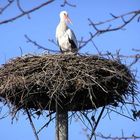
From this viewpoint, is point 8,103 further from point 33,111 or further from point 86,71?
point 86,71

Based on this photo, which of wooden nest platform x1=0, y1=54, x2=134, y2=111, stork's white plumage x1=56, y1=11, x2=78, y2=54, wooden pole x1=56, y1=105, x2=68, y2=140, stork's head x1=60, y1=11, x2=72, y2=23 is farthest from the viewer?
stork's head x1=60, y1=11, x2=72, y2=23

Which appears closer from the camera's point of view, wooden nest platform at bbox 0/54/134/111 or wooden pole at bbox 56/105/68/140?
wooden nest platform at bbox 0/54/134/111

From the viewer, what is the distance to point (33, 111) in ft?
19.3

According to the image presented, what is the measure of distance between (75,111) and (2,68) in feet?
3.42

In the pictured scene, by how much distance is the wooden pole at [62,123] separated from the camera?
576 centimetres

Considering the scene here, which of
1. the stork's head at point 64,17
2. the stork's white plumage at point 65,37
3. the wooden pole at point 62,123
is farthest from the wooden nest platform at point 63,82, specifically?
the stork's head at point 64,17

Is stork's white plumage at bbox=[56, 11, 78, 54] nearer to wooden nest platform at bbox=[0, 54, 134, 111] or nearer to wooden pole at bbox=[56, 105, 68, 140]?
wooden nest platform at bbox=[0, 54, 134, 111]

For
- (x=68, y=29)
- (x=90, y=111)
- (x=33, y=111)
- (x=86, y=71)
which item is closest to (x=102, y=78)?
(x=86, y=71)

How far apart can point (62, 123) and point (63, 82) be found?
2.10 ft

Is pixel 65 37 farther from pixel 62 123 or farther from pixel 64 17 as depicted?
pixel 62 123

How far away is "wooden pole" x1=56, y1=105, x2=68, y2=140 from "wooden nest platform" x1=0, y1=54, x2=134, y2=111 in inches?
2.8

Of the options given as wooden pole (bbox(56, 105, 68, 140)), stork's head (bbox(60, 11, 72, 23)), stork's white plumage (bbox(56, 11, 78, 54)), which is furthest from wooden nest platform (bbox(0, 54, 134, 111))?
stork's head (bbox(60, 11, 72, 23))

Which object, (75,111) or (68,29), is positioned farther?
(68,29)

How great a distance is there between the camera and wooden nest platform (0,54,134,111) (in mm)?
5414
